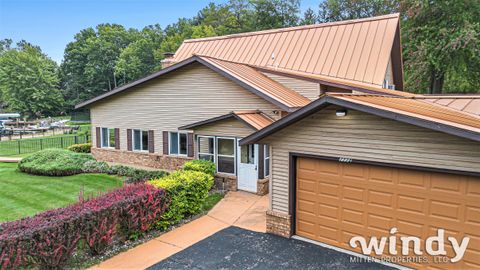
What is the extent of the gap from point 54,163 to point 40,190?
10.8 ft

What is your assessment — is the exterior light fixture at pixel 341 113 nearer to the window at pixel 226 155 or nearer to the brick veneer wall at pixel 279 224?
the brick veneer wall at pixel 279 224

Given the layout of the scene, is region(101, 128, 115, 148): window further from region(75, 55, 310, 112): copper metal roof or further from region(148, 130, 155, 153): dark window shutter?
region(75, 55, 310, 112): copper metal roof

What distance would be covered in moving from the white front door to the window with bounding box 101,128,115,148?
9.81m

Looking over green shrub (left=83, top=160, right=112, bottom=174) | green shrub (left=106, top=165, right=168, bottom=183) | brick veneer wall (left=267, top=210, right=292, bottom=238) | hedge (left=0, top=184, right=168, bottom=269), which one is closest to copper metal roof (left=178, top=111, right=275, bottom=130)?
green shrub (left=106, top=165, right=168, bottom=183)

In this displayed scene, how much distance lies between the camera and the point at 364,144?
7223 millimetres

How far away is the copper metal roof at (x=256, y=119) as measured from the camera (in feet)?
40.4

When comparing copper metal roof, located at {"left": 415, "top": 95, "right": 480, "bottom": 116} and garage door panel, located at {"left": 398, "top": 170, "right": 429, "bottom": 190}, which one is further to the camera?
copper metal roof, located at {"left": 415, "top": 95, "right": 480, "bottom": 116}

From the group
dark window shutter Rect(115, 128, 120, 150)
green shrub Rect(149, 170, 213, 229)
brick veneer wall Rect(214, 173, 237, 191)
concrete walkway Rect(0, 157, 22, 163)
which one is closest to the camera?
green shrub Rect(149, 170, 213, 229)

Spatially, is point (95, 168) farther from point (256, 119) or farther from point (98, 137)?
point (256, 119)

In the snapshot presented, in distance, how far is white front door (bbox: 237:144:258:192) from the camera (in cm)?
1262

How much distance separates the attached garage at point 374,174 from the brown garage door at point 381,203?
17 mm

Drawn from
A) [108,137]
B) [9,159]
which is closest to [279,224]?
[108,137]

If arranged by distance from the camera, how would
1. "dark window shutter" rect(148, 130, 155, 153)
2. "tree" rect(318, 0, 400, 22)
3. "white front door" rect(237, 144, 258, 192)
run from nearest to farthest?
"white front door" rect(237, 144, 258, 192)
"dark window shutter" rect(148, 130, 155, 153)
"tree" rect(318, 0, 400, 22)

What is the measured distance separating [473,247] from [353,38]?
13489 millimetres
